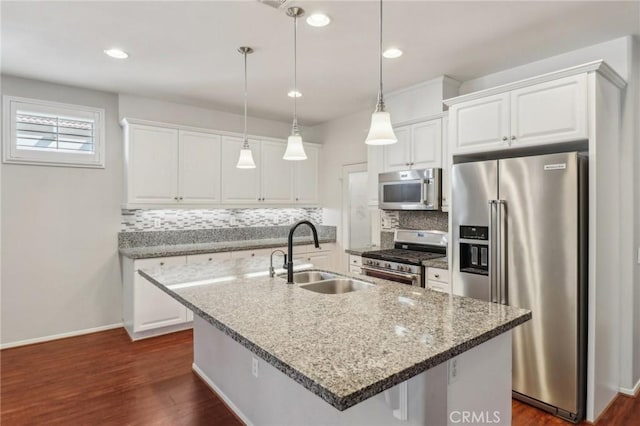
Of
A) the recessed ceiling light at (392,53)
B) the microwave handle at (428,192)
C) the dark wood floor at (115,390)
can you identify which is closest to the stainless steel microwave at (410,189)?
the microwave handle at (428,192)

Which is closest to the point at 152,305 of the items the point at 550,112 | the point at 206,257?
the point at 206,257

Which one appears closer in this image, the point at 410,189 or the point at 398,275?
the point at 398,275

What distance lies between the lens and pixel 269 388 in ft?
6.74

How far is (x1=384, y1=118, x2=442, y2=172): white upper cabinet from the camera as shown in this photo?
11.8ft

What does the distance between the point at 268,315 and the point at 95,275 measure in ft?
11.0

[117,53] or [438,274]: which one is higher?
[117,53]

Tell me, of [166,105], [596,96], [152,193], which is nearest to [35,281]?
[152,193]

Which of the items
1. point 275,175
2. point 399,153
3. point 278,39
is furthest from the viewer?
point 275,175

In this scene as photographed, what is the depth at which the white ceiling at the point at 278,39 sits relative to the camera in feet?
7.64

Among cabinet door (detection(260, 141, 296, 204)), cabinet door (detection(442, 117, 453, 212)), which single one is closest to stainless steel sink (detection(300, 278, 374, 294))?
cabinet door (detection(442, 117, 453, 212))

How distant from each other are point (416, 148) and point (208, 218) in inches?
111

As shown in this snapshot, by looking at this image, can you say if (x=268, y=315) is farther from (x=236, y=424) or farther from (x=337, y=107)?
(x=337, y=107)

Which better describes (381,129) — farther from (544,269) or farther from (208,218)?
(208,218)

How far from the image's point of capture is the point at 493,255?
8.86ft
